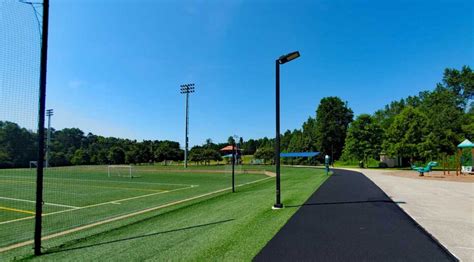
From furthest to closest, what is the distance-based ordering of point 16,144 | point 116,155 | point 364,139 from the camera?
point 116,155 → point 364,139 → point 16,144

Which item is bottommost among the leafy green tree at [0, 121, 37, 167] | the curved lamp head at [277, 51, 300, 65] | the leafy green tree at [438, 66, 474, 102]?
the leafy green tree at [0, 121, 37, 167]

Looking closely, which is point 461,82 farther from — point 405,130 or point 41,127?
point 41,127

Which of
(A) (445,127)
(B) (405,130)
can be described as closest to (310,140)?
(A) (445,127)

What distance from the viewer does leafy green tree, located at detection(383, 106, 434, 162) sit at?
129ft

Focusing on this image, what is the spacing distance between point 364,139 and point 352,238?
45.7m

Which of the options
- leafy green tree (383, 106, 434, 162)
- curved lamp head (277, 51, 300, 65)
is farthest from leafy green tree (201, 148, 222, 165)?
curved lamp head (277, 51, 300, 65)

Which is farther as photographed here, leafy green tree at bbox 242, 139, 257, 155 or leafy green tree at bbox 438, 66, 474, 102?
leafy green tree at bbox 242, 139, 257, 155

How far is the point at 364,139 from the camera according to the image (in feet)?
155

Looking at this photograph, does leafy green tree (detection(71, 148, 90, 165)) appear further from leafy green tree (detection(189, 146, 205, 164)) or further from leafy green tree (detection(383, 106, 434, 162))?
leafy green tree (detection(383, 106, 434, 162))

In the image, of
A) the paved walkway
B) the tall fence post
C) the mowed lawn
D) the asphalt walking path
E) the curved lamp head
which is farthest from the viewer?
the curved lamp head

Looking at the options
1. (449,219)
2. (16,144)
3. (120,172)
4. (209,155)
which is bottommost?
(120,172)

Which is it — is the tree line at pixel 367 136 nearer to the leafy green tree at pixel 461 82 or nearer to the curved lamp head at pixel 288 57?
the leafy green tree at pixel 461 82

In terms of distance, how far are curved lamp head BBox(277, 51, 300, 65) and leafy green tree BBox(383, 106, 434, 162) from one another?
3767 cm

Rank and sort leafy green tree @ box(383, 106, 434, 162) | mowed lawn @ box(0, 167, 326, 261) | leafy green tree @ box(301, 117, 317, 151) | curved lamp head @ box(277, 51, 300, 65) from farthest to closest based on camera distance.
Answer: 1. leafy green tree @ box(301, 117, 317, 151)
2. leafy green tree @ box(383, 106, 434, 162)
3. curved lamp head @ box(277, 51, 300, 65)
4. mowed lawn @ box(0, 167, 326, 261)
